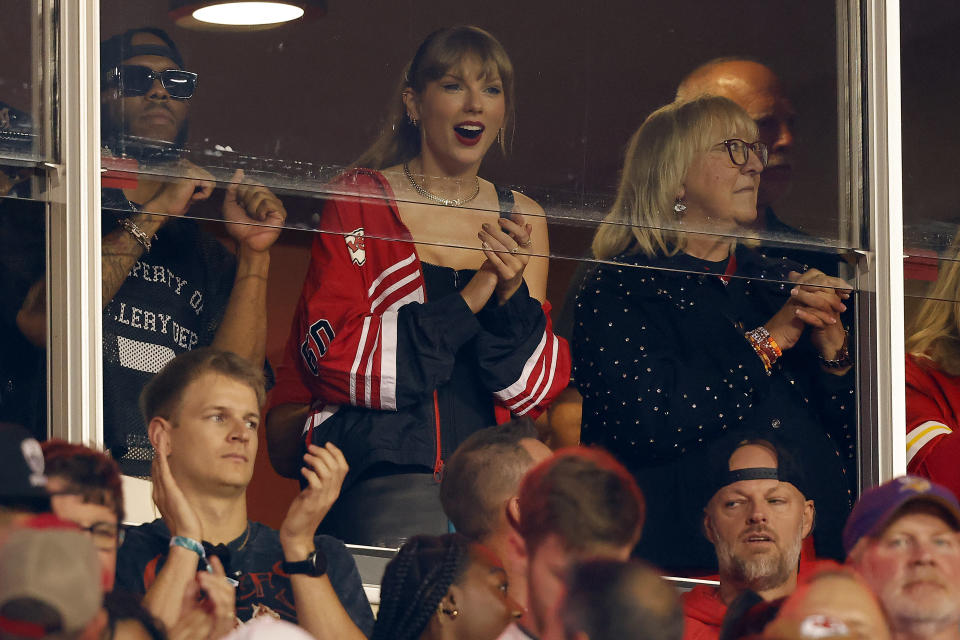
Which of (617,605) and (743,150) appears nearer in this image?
(617,605)

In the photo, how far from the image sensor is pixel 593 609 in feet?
9.39

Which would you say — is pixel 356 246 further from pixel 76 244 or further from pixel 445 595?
pixel 445 595

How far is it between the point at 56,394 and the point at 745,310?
58.5 inches

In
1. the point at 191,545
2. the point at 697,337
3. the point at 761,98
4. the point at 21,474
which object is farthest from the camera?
the point at 761,98

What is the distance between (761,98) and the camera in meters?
3.64

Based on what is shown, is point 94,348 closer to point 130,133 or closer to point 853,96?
point 130,133

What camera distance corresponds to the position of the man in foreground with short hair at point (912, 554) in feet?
9.85

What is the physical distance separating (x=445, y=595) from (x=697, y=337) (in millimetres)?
869

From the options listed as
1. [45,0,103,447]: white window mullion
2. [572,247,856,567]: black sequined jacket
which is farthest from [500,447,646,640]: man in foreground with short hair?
[45,0,103,447]: white window mullion

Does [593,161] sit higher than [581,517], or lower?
higher

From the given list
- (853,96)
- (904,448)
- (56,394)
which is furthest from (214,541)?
(853,96)

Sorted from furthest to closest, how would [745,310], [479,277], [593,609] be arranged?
[745,310] → [479,277] → [593,609]

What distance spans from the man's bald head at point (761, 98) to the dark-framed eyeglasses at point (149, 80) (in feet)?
3.51

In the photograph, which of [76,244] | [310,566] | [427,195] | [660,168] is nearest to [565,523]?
[310,566]
